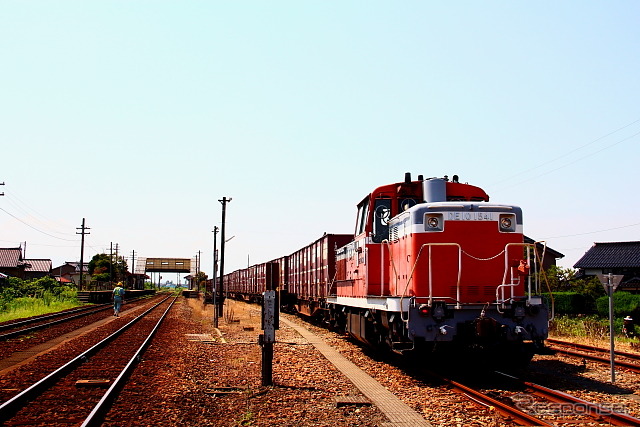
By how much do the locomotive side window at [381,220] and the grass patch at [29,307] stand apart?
22192 mm

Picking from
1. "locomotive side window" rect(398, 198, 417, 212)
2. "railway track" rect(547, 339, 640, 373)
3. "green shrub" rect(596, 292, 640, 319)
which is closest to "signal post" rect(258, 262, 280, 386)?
"locomotive side window" rect(398, 198, 417, 212)

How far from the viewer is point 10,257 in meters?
72.9

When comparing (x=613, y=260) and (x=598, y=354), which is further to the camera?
(x=613, y=260)

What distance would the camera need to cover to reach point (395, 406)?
26.2ft

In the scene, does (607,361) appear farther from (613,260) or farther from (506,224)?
(613,260)

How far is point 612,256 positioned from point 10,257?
65411 millimetres

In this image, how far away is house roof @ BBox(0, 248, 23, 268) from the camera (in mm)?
71312

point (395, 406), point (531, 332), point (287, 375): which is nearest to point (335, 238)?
point (287, 375)

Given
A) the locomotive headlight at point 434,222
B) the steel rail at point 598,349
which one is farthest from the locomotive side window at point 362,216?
the steel rail at point 598,349

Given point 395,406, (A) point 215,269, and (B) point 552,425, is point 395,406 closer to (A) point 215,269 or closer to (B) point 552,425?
(B) point 552,425

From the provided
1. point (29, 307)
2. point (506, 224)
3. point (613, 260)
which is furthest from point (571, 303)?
point (29, 307)

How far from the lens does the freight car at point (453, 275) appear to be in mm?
9555

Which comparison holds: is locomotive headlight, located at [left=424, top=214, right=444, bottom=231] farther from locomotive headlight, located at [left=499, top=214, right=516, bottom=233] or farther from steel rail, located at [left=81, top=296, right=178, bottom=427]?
steel rail, located at [left=81, top=296, right=178, bottom=427]

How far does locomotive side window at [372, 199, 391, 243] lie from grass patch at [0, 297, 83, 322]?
22.2 metres
